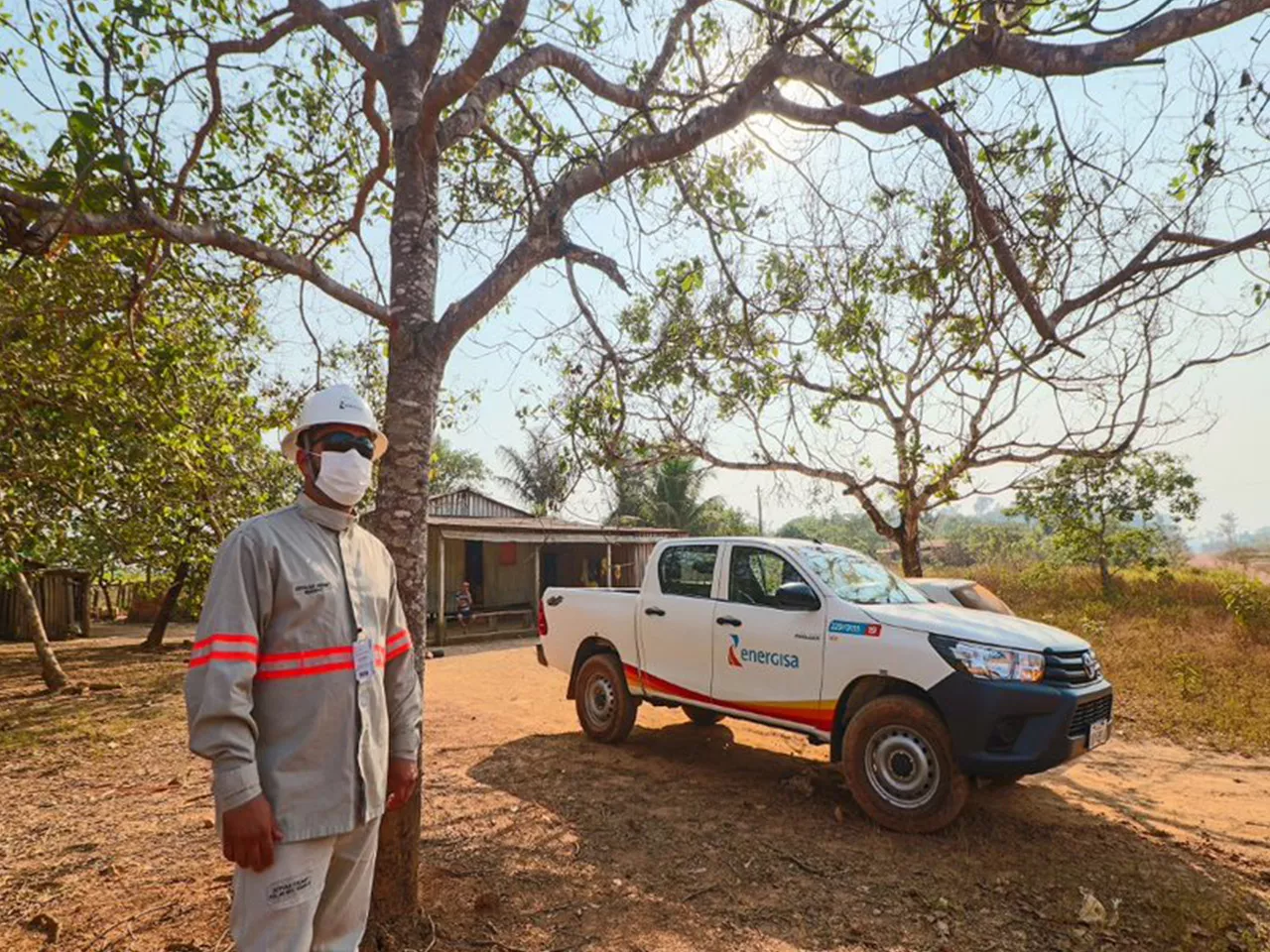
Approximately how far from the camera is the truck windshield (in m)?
5.74

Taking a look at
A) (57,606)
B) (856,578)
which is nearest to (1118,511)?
(856,578)

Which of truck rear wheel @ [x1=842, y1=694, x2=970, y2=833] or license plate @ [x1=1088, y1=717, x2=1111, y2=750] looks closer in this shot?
truck rear wheel @ [x1=842, y1=694, x2=970, y2=833]

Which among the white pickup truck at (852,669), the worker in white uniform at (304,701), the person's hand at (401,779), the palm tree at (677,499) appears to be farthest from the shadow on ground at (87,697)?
the palm tree at (677,499)

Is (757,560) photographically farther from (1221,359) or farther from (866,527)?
(866,527)

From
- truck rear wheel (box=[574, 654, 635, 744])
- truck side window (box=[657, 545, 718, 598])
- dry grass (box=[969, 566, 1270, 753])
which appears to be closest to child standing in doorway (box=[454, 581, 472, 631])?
truck rear wheel (box=[574, 654, 635, 744])

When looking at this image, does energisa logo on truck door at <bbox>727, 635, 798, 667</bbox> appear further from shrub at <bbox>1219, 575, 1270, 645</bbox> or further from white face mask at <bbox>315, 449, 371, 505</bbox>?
shrub at <bbox>1219, 575, 1270, 645</bbox>

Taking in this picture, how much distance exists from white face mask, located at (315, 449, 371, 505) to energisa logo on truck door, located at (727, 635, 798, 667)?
13.3 feet

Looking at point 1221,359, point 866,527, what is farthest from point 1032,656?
point 866,527

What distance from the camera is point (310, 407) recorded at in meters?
Result: 2.57

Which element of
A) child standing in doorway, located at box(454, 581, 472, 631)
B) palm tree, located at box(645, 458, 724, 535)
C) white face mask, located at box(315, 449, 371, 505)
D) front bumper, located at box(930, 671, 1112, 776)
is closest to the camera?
white face mask, located at box(315, 449, 371, 505)

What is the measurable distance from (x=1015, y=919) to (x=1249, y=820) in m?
3.24

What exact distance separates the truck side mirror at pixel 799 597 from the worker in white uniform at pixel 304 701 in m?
3.51

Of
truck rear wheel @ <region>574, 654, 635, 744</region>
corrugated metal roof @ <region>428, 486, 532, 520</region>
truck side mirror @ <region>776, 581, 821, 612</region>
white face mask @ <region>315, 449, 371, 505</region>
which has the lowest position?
truck rear wheel @ <region>574, 654, 635, 744</region>

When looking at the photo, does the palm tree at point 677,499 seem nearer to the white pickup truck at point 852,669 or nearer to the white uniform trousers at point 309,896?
the white pickup truck at point 852,669
